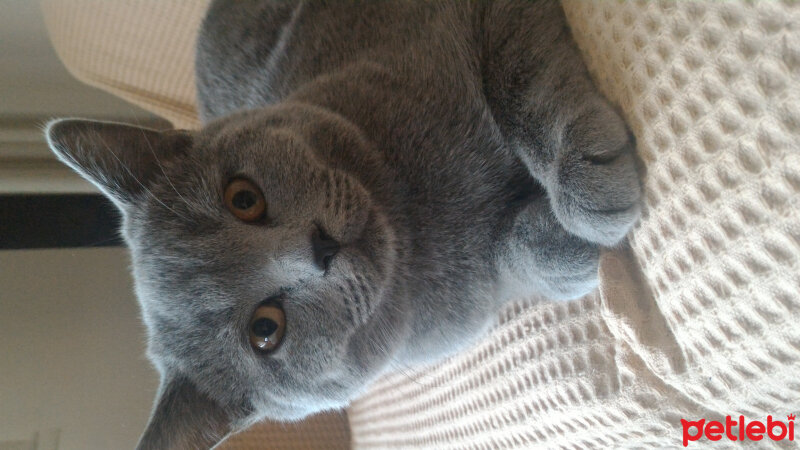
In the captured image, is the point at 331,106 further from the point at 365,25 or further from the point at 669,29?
the point at 669,29

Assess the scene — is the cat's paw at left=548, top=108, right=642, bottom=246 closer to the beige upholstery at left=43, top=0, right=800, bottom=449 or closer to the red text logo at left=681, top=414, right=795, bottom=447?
the beige upholstery at left=43, top=0, right=800, bottom=449

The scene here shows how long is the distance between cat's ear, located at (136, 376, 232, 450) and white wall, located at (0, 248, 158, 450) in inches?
43.8

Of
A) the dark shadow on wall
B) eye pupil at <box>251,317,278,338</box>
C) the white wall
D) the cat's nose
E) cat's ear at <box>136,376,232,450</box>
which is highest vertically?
the cat's nose

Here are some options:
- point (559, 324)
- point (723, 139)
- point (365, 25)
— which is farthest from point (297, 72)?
point (723, 139)

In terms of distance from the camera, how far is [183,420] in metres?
0.88

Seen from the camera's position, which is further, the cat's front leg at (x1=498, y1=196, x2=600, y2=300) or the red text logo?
the cat's front leg at (x1=498, y1=196, x2=600, y2=300)

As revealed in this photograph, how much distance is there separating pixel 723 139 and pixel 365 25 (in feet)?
2.22

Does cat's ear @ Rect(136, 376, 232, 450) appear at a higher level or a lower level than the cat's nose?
lower

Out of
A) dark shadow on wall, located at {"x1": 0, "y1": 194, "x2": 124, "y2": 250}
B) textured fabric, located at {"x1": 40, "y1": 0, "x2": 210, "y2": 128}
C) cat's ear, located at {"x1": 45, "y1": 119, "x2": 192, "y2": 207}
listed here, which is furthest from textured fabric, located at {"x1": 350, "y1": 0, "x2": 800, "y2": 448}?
dark shadow on wall, located at {"x1": 0, "y1": 194, "x2": 124, "y2": 250}

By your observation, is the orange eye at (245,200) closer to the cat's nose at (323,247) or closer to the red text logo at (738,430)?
the cat's nose at (323,247)

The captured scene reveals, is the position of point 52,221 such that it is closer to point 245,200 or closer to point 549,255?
point 245,200

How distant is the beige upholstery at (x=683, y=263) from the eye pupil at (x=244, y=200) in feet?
1.54

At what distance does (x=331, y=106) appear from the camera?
37.9 inches

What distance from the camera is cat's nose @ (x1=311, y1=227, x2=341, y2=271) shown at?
76cm
